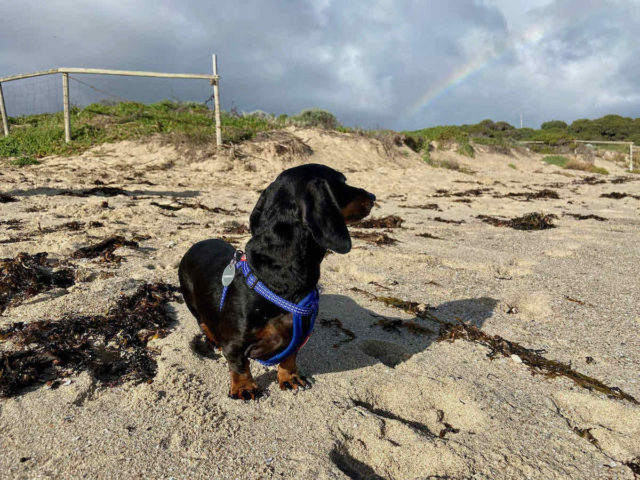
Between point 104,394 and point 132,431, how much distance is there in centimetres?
36

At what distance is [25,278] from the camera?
10.2 feet

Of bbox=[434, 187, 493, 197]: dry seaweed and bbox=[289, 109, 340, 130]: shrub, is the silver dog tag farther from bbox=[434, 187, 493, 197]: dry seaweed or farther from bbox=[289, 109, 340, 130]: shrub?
bbox=[289, 109, 340, 130]: shrub

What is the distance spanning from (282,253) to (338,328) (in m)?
1.19

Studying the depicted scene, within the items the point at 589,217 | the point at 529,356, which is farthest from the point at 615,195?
the point at 529,356

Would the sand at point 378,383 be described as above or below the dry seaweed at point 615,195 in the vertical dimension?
below

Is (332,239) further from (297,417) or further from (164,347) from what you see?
(164,347)

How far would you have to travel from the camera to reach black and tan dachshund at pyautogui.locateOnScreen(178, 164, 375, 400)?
1.90 m

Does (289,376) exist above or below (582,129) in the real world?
below

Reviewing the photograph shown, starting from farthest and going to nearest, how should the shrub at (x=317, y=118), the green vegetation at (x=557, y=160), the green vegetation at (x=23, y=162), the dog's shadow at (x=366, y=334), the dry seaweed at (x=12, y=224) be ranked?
the green vegetation at (x=557, y=160) < the shrub at (x=317, y=118) < the green vegetation at (x=23, y=162) < the dry seaweed at (x=12, y=224) < the dog's shadow at (x=366, y=334)

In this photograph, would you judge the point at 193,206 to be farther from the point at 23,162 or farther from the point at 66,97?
the point at 66,97

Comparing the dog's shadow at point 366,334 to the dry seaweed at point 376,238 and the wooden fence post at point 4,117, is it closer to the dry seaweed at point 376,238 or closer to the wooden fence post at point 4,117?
the dry seaweed at point 376,238

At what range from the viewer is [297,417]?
6.56 ft

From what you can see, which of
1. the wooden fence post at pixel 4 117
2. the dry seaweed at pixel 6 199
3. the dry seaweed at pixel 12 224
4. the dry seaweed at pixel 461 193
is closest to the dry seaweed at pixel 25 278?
the dry seaweed at pixel 12 224

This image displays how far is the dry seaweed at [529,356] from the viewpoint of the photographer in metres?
2.24
